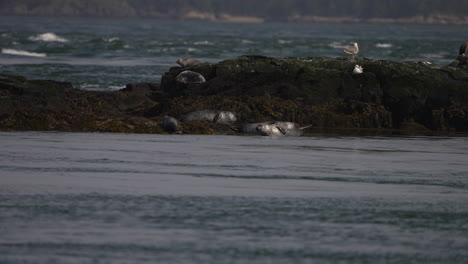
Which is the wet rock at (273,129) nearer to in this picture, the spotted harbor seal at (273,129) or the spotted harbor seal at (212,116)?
the spotted harbor seal at (273,129)

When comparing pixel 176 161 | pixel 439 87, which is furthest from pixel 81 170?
pixel 439 87

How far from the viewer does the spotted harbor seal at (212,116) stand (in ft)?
→ 63.8

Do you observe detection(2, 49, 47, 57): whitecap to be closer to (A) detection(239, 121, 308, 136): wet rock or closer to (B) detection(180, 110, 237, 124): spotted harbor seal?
(B) detection(180, 110, 237, 124): spotted harbor seal

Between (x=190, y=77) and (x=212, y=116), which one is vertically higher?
(x=190, y=77)

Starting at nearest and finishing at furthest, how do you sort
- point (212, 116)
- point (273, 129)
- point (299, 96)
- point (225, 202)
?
point (225, 202)
point (273, 129)
point (212, 116)
point (299, 96)

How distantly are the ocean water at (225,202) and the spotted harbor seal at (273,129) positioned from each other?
180 cm

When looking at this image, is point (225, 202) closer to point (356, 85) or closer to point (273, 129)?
point (273, 129)

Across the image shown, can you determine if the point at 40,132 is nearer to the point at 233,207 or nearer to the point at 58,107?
→ the point at 58,107

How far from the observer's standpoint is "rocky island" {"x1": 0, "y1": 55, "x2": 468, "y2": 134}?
20.3 metres

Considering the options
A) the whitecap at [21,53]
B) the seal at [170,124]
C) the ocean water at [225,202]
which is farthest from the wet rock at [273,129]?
the whitecap at [21,53]

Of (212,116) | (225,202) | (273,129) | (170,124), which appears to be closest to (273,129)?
(273,129)

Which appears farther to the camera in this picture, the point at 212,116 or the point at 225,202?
the point at 212,116

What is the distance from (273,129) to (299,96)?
2.83m

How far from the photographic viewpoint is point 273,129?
1884cm
